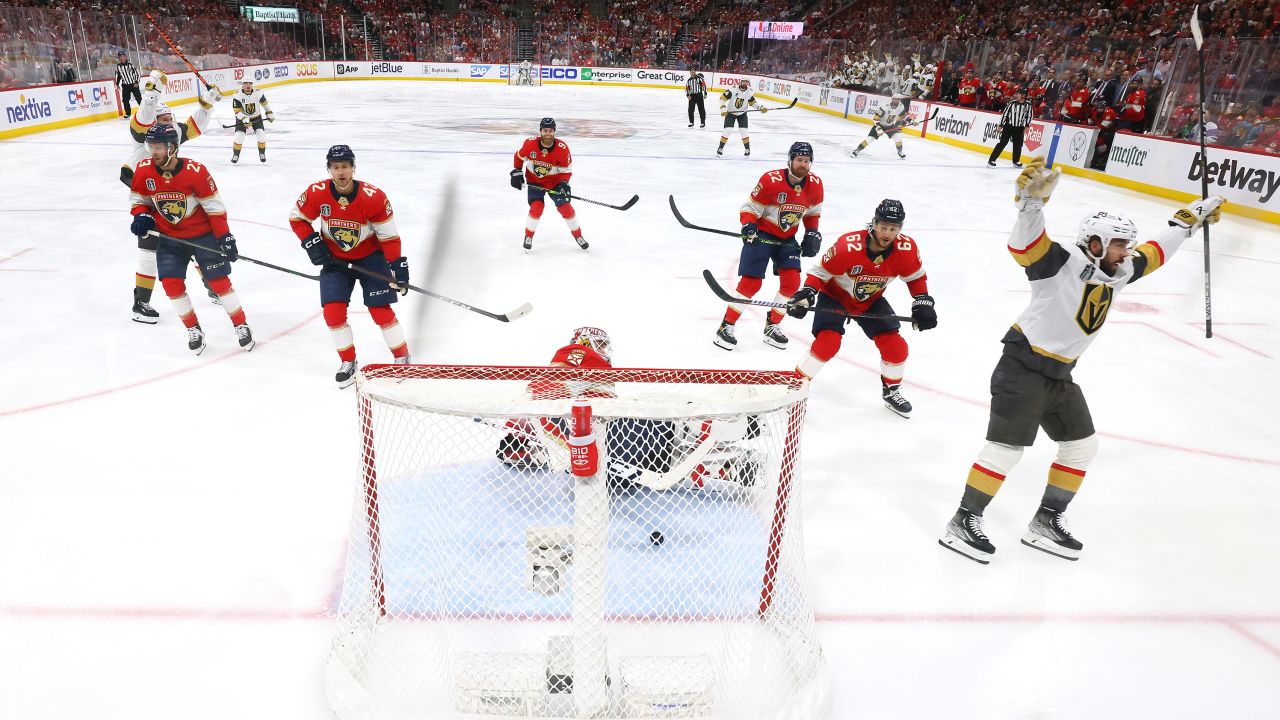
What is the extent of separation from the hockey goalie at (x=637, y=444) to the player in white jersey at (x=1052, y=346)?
90 cm

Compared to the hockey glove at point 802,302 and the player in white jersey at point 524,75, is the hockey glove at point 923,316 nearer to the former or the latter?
the hockey glove at point 802,302

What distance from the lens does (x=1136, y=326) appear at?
5609mm

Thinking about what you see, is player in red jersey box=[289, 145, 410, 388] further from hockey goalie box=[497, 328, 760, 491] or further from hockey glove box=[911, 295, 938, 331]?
hockey glove box=[911, 295, 938, 331]

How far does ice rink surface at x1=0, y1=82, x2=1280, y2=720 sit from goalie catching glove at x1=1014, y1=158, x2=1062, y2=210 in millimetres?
1380

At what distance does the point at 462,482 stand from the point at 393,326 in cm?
149

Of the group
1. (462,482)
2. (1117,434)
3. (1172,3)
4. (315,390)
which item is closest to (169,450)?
(315,390)

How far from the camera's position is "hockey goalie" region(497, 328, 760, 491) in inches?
77.3

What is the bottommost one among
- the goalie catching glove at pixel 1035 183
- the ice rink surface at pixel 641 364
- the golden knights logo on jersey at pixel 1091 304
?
the ice rink surface at pixel 641 364

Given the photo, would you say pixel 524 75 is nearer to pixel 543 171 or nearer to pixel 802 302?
pixel 543 171

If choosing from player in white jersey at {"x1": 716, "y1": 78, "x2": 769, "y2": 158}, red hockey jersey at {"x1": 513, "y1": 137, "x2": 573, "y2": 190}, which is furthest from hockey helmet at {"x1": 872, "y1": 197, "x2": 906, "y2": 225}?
player in white jersey at {"x1": 716, "y1": 78, "x2": 769, "y2": 158}

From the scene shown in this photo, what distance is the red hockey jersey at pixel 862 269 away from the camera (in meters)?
3.75

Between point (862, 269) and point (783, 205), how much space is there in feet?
3.38

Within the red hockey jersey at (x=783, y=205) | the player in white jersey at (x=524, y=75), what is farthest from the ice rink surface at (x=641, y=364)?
the player in white jersey at (x=524, y=75)

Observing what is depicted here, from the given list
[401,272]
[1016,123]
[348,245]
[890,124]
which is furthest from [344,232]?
[890,124]
